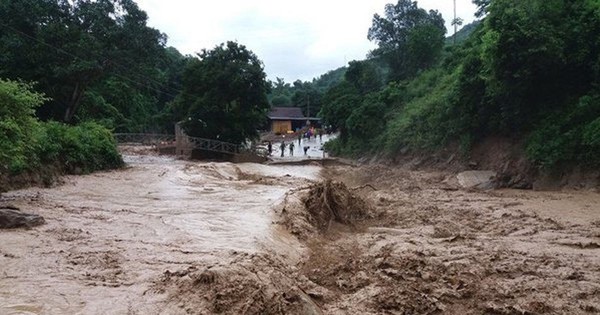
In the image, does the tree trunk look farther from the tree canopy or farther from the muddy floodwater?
the muddy floodwater

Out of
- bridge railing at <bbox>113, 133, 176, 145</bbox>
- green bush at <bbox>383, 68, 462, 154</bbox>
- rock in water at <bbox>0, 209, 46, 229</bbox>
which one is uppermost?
green bush at <bbox>383, 68, 462, 154</bbox>

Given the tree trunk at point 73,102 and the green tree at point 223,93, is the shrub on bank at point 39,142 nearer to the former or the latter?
the tree trunk at point 73,102

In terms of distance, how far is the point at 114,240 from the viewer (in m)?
8.62

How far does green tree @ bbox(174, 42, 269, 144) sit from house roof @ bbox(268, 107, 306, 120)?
109 feet

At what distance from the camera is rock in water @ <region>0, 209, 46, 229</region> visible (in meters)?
9.06

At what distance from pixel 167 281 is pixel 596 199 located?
13.5m

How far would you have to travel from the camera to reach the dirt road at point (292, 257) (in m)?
5.79

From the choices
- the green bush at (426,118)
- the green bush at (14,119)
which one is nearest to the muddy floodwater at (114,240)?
the green bush at (14,119)

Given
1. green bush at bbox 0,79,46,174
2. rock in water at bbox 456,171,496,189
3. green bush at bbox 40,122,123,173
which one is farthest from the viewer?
rock in water at bbox 456,171,496,189

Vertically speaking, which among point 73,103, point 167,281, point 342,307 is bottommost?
point 342,307

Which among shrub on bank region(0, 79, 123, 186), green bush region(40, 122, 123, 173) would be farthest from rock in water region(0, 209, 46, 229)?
green bush region(40, 122, 123, 173)

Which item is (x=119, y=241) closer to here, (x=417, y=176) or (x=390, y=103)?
(x=417, y=176)

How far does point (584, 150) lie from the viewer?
16422 mm

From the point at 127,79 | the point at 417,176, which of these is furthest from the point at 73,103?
the point at 417,176
